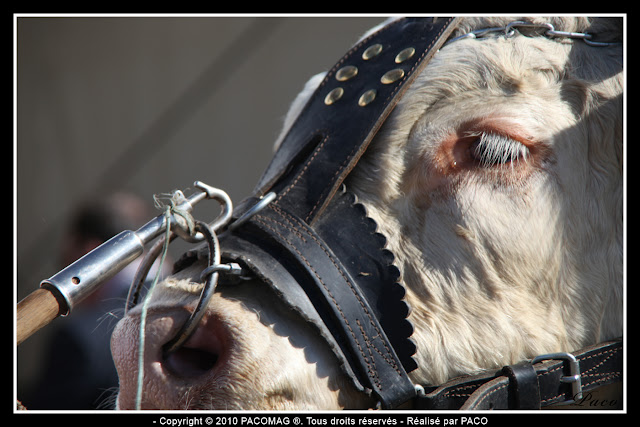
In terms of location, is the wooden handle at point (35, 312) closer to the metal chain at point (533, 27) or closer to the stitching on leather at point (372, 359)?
the stitching on leather at point (372, 359)

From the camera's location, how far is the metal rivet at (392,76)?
161 centimetres

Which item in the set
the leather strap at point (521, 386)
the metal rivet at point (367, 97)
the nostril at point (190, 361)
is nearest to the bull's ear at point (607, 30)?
the metal rivet at point (367, 97)

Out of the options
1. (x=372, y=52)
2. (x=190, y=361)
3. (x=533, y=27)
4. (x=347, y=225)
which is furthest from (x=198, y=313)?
(x=533, y=27)

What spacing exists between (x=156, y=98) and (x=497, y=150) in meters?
4.22

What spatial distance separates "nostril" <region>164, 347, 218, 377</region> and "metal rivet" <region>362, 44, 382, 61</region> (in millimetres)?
979

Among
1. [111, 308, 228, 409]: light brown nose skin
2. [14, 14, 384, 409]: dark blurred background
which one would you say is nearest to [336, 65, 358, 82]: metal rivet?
[111, 308, 228, 409]: light brown nose skin

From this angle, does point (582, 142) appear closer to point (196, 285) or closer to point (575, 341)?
point (575, 341)

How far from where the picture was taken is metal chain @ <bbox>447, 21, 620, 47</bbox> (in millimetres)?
1696

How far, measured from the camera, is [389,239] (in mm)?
1490

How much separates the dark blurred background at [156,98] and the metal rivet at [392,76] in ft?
11.5

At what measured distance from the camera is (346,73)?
→ 1.76 meters
